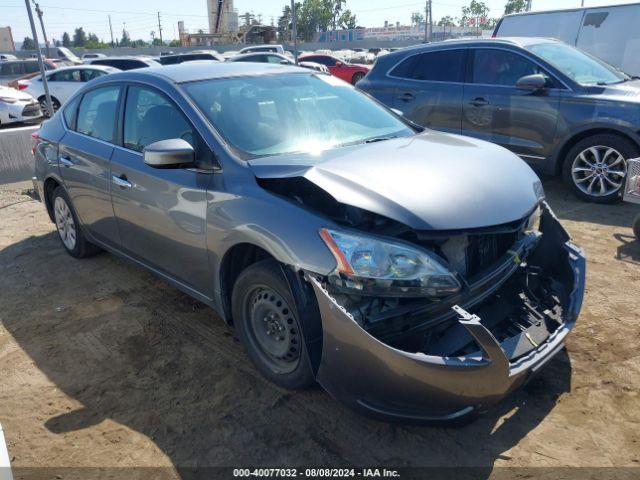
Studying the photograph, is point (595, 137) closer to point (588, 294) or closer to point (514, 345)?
point (588, 294)

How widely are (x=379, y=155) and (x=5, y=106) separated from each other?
42.5 feet

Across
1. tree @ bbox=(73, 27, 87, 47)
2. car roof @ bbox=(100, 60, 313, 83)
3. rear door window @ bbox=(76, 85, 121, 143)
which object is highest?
car roof @ bbox=(100, 60, 313, 83)

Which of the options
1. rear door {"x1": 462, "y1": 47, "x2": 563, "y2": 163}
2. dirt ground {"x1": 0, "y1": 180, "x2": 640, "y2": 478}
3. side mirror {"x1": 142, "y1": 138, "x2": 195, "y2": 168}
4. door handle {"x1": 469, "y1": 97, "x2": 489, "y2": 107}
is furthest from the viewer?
door handle {"x1": 469, "y1": 97, "x2": 489, "y2": 107}

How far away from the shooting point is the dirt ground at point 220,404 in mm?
2586

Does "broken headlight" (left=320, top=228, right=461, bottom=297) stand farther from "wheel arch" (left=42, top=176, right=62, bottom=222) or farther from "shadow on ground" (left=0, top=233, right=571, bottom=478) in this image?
"wheel arch" (left=42, top=176, right=62, bottom=222)

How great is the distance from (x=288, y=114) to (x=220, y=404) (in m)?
1.86

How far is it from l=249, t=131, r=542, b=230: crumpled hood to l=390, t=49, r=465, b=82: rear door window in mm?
4107

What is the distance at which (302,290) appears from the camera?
8.78 ft

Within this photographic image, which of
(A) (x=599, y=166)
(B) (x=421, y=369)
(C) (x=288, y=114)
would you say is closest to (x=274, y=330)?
(B) (x=421, y=369)

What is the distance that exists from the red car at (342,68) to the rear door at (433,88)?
14628 mm

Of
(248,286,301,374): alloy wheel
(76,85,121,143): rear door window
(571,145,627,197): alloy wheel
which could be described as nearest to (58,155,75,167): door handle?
(76,85,121,143): rear door window

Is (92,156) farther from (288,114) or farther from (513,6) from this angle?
(513,6)

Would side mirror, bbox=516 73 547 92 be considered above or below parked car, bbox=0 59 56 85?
above

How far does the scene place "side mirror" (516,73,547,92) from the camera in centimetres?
616
